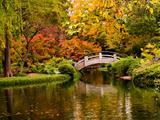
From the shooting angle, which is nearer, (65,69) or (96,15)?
(96,15)

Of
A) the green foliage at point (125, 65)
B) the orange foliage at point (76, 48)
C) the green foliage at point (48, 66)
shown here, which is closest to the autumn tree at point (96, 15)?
the green foliage at point (125, 65)

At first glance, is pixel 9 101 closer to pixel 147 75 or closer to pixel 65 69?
pixel 147 75

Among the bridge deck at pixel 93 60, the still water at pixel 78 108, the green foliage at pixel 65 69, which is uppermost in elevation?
the bridge deck at pixel 93 60

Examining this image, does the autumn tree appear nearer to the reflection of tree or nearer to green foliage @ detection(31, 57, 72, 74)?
the reflection of tree

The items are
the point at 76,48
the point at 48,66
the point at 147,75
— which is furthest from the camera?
the point at 76,48

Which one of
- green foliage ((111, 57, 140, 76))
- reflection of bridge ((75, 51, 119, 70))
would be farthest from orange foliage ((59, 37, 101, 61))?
green foliage ((111, 57, 140, 76))

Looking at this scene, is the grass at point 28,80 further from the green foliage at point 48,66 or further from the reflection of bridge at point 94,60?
the reflection of bridge at point 94,60

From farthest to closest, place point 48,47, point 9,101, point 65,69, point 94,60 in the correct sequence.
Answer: point 94,60 → point 48,47 → point 65,69 → point 9,101

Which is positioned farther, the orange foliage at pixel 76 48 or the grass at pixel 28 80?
the orange foliage at pixel 76 48

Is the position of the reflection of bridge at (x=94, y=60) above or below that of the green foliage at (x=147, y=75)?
above

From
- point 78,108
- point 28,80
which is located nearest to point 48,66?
point 28,80

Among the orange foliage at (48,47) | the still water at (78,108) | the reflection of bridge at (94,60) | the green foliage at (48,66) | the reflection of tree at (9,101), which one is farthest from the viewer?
the reflection of bridge at (94,60)

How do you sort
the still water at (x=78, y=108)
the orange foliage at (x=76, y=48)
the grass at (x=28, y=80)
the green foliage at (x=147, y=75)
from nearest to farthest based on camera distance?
the still water at (x=78, y=108) < the green foliage at (x=147, y=75) < the grass at (x=28, y=80) < the orange foliage at (x=76, y=48)

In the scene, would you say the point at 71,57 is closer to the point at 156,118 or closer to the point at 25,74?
the point at 25,74
